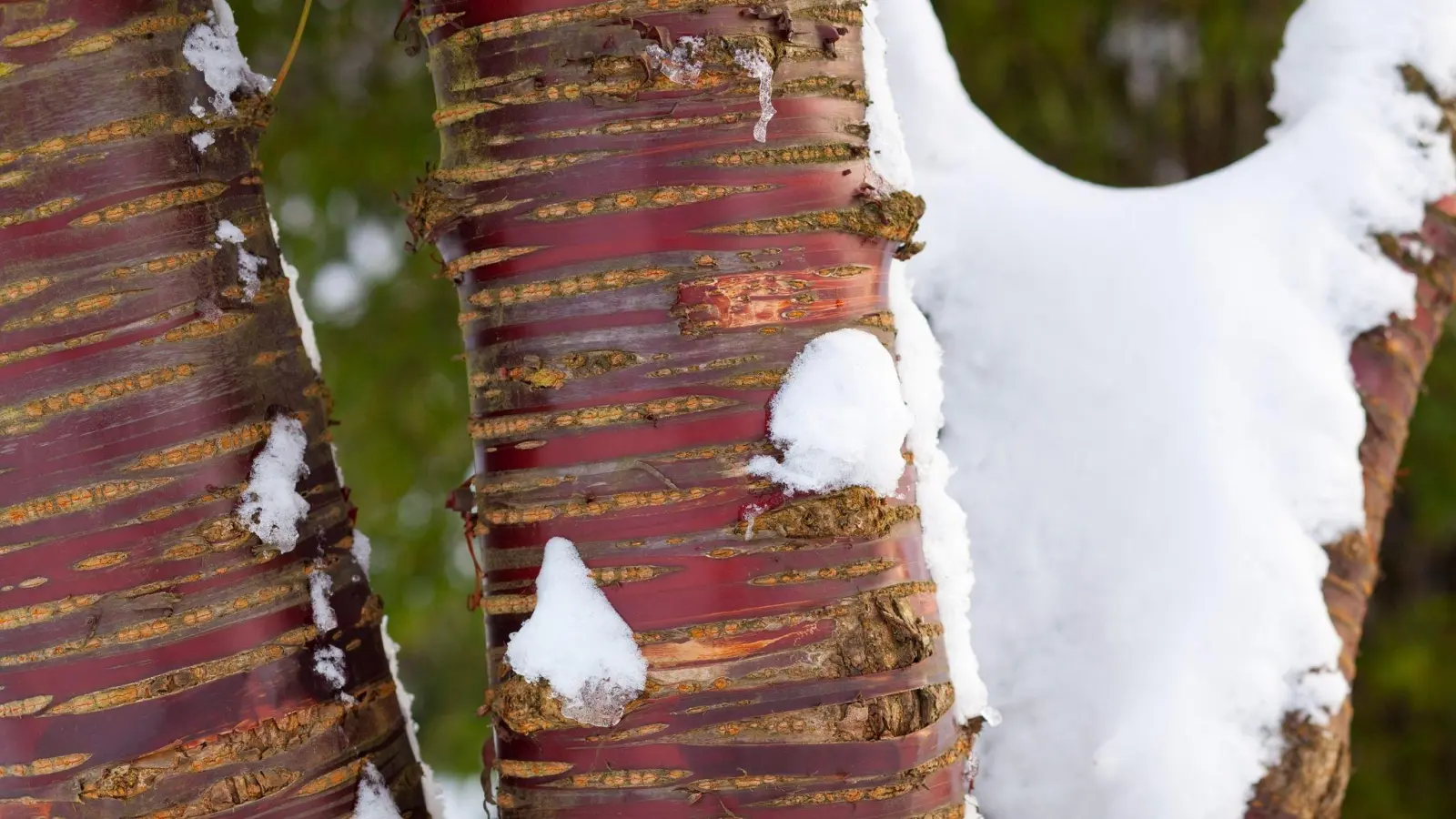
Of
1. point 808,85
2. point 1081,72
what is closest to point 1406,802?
A: point 1081,72

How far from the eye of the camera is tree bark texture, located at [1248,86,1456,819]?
95 cm

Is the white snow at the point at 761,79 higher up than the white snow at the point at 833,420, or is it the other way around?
the white snow at the point at 761,79

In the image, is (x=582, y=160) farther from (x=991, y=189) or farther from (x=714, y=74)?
(x=991, y=189)

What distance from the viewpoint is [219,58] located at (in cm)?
72

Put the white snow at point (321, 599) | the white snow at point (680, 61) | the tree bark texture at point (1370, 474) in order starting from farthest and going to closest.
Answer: the tree bark texture at point (1370, 474)
the white snow at point (321, 599)
the white snow at point (680, 61)

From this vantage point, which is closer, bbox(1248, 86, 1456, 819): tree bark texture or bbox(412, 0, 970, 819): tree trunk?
bbox(412, 0, 970, 819): tree trunk

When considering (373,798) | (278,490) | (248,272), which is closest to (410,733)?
(373,798)

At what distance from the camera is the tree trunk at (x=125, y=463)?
642 mm

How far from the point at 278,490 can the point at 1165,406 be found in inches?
29.7

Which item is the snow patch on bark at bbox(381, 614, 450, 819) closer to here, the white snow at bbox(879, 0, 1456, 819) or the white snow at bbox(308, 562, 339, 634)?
the white snow at bbox(308, 562, 339, 634)

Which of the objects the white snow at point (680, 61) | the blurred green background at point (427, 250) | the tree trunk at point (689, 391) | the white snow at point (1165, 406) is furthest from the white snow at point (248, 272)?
the blurred green background at point (427, 250)

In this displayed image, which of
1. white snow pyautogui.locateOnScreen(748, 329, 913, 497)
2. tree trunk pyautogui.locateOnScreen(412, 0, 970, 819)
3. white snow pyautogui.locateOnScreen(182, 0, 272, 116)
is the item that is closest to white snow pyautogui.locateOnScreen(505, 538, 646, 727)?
tree trunk pyautogui.locateOnScreen(412, 0, 970, 819)

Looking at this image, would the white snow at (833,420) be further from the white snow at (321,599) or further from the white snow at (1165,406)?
the white snow at (1165,406)

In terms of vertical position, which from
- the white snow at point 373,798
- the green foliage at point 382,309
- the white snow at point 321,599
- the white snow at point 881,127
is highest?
the green foliage at point 382,309
